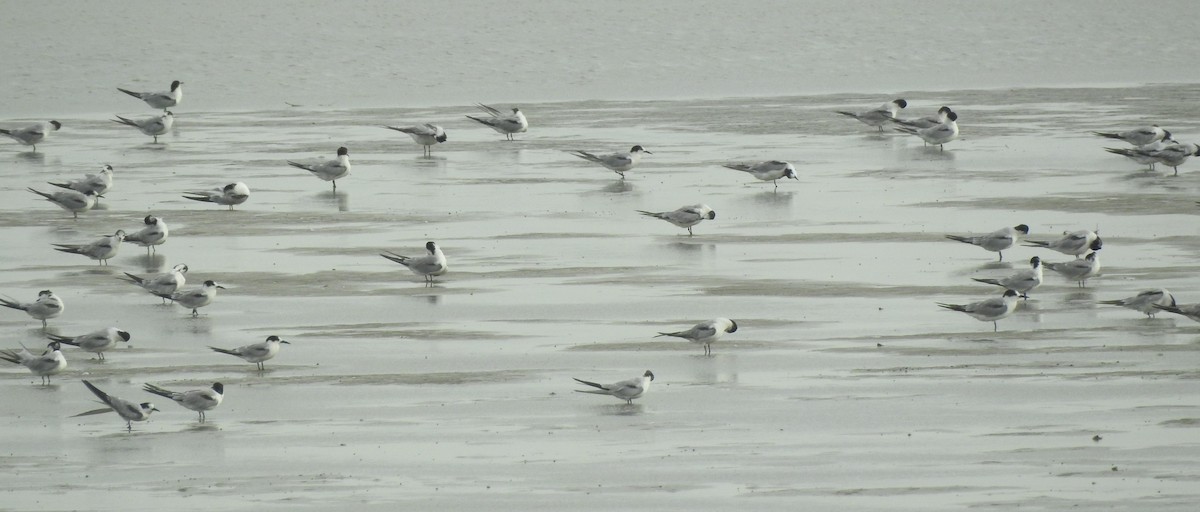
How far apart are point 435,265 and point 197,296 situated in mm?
2712

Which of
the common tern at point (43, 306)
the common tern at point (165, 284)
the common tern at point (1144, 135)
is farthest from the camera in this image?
the common tern at point (1144, 135)

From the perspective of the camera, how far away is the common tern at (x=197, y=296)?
18.6 m

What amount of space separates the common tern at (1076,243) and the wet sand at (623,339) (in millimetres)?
389

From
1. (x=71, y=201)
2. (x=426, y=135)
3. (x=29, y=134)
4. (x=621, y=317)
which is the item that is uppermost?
(x=621, y=317)

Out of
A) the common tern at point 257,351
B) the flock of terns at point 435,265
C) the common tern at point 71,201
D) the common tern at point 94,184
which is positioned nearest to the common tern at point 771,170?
the flock of terns at point 435,265

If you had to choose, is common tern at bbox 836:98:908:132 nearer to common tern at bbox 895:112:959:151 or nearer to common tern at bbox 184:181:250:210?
common tern at bbox 895:112:959:151

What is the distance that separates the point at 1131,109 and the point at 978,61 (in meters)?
17.9

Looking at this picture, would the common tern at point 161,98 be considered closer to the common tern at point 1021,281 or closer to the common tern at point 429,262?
the common tern at point 429,262

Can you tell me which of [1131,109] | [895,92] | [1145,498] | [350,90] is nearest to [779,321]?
[1145,498]

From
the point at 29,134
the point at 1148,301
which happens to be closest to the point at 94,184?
the point at 29,134

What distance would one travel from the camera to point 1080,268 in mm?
19078

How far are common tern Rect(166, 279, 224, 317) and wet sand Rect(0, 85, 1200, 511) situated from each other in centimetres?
18

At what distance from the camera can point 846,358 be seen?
629 inches

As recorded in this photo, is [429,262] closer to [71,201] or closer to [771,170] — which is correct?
[71,201]
